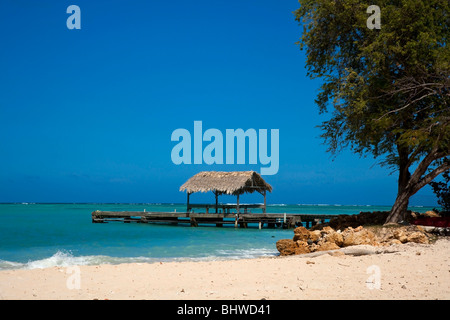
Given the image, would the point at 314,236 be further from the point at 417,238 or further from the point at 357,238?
the point at 417,238

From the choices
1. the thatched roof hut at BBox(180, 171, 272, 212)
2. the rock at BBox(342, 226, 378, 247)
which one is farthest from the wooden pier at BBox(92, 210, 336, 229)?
the rock at BBox(342, 226, 378, 247)

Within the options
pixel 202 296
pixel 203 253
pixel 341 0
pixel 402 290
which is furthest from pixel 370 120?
pixel 202 296

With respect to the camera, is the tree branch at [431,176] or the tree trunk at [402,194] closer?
the tree branch at [431,176]

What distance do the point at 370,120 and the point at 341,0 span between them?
15.7 ft

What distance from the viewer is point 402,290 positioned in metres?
6.28

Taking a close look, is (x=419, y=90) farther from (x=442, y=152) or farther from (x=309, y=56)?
(x=309, y=56)

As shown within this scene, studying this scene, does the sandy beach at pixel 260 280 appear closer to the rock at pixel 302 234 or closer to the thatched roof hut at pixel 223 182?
the rock at pixel 302 234

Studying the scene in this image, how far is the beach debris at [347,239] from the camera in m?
11.9

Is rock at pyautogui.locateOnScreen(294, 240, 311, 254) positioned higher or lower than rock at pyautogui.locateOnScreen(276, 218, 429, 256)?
lower

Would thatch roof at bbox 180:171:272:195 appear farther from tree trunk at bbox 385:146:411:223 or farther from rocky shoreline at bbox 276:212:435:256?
rocky shoreline at bbox 276:212:435:256

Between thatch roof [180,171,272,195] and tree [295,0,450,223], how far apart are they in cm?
1442

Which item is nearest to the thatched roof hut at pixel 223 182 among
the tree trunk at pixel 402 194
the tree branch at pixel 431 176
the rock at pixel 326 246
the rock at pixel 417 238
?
the tree trunk at pixel 402 194

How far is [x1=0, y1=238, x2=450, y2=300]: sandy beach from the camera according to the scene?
20.3ft

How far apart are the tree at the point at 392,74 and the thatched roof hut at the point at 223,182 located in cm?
1443
